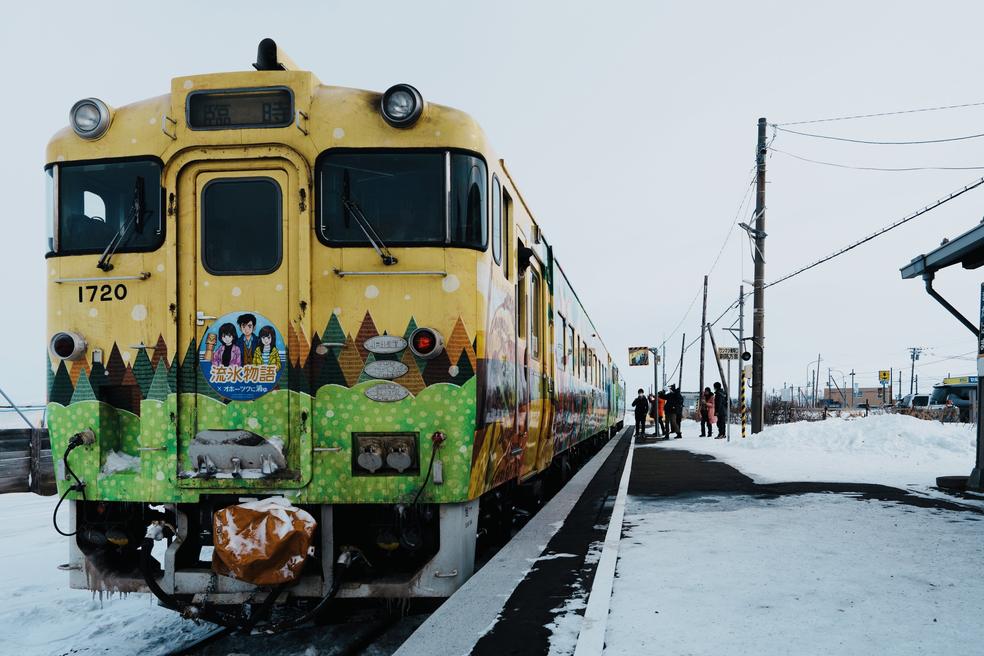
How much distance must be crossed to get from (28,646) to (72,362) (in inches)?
85.7

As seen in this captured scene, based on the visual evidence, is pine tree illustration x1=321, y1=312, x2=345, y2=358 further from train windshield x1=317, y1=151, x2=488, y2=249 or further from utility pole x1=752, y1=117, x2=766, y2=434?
utility pole x1=752, y1=117, x2=766, y2=434

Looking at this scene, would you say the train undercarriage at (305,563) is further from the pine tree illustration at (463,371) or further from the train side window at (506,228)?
the train side window at (506,228)

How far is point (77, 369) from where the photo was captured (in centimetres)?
506

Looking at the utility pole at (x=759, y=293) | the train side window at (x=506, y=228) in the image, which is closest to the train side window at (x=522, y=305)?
the train side window at (x=506, y=228)

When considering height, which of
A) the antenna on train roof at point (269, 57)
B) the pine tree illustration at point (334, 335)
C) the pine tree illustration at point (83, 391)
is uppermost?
the antenna on train roof at point (269, 57)

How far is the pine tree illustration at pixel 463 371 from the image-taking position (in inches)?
190

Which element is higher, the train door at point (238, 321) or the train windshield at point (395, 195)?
the train windshield at point (395, 195)

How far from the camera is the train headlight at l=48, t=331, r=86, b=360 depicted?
5.03 m

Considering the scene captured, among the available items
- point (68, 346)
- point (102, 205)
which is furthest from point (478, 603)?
point (102, 205)

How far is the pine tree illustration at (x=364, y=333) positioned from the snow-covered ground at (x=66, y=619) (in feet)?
7.25

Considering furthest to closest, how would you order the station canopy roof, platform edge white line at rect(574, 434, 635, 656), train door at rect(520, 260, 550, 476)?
1. the station canopy roof
2. train door at rect(520, 260, 550, 476)
3. platform edge white line at rect(574, 434, 635, 656)

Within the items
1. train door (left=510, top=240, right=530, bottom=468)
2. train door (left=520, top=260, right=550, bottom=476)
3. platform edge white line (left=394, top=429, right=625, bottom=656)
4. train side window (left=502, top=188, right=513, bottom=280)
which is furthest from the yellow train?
train door (left=520, top=260, right=550, bottom=476)

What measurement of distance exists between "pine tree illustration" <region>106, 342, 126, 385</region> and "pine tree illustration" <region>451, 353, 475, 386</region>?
207cm

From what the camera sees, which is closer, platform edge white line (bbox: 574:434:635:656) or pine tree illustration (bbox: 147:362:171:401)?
platform edge white line (bbox: 574:434:635:656)
